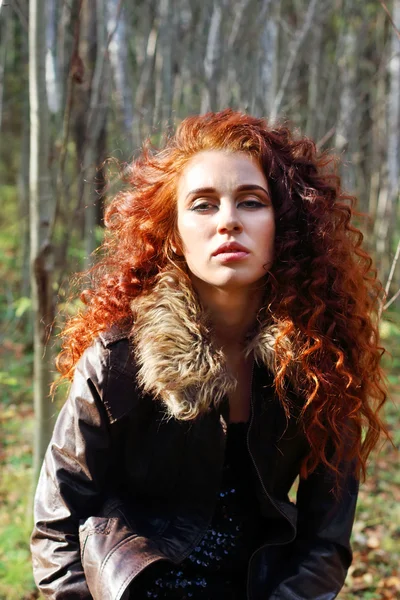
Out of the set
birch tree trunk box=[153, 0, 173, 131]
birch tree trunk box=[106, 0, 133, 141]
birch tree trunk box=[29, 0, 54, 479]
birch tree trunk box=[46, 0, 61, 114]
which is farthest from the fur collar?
birch tree trunk box=[46, 0, 61, 114]

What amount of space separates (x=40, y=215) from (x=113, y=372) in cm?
134

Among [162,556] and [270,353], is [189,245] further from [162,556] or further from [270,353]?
[162,556]

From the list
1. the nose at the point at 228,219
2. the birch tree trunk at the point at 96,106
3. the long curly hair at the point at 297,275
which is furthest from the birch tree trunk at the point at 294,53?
the nose at the point at 228,219

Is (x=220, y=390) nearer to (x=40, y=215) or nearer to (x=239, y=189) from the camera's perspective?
(x=239, y=189)

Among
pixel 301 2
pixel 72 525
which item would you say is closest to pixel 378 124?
pixel 301 2

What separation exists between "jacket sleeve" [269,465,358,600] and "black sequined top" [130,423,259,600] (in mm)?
136

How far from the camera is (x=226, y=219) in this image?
176cm

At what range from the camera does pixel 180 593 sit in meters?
1.77

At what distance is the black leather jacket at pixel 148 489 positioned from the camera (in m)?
1.74

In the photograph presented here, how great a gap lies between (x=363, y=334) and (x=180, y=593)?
96 centimetres

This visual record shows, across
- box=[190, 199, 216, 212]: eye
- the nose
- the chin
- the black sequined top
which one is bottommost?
the black sequined top

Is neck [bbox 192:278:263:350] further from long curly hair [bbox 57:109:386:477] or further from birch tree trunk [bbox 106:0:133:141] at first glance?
birch tree trunk [bbox 106:0:133:141]

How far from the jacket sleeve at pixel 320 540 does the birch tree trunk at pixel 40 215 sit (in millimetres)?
1273

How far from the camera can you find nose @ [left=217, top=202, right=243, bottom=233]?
176cm
